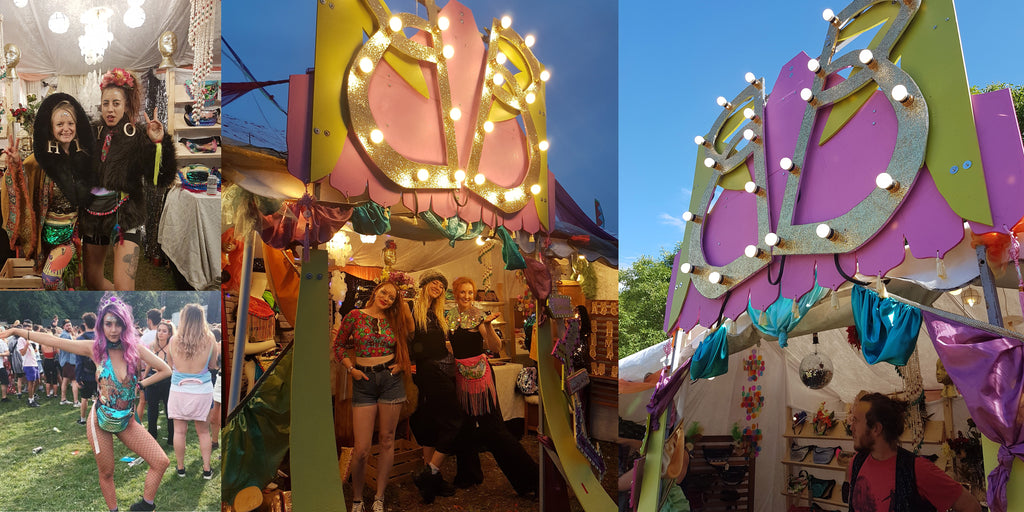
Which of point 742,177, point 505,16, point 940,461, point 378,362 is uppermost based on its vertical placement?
point 505,16

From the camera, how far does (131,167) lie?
2992 millimetres

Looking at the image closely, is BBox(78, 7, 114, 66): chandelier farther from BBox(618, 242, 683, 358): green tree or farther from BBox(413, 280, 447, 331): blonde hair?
BBox(618, 242, 683, 358): green tree

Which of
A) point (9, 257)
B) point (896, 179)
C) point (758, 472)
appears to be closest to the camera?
point (896, 179)

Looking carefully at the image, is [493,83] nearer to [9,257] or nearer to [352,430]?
[352,430]

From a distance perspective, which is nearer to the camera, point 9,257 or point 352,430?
point 9,257

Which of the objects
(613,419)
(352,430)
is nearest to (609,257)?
(613,419)

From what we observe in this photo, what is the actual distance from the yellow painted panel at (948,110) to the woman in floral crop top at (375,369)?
8.60ft

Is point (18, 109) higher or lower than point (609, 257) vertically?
higher

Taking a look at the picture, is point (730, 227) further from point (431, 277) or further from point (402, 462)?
point (402, 462)

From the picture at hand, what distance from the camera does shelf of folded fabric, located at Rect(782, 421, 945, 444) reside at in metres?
4.36

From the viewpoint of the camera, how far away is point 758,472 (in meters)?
4.97

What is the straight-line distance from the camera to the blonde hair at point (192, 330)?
2.98m

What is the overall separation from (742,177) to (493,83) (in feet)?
5.35

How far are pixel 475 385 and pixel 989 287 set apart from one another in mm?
2638
